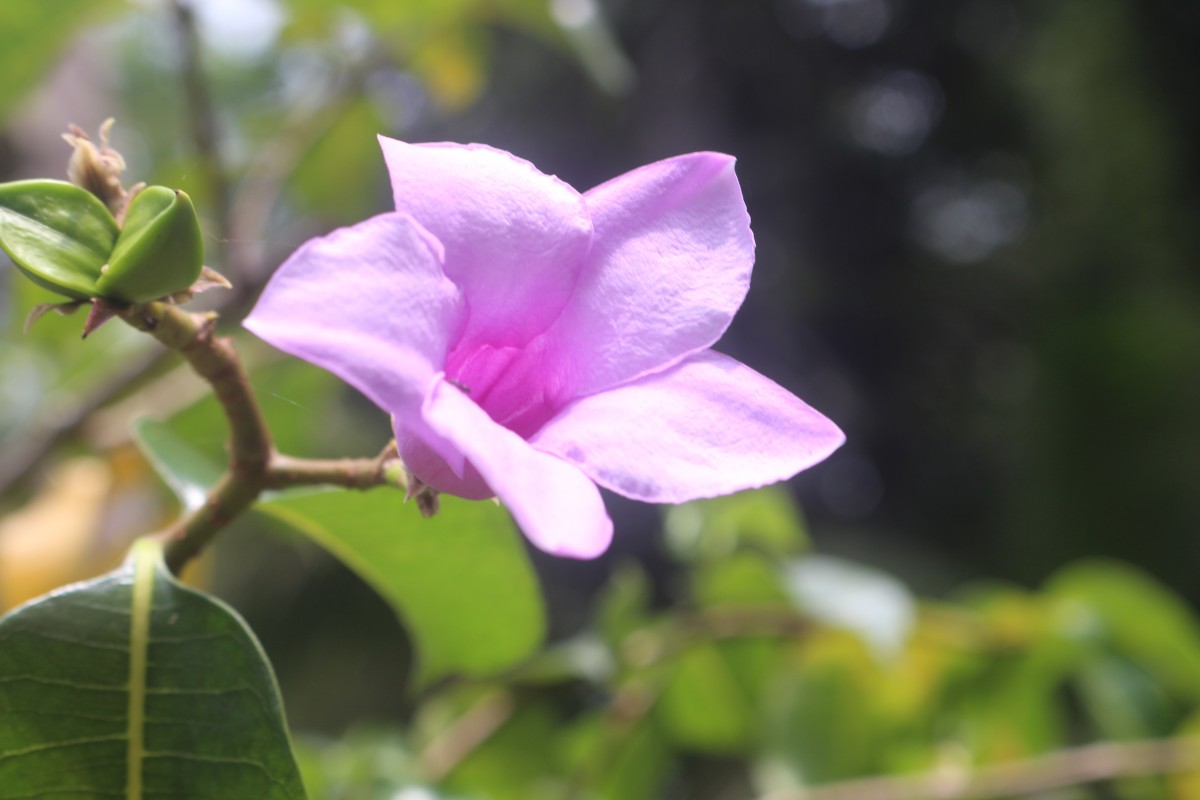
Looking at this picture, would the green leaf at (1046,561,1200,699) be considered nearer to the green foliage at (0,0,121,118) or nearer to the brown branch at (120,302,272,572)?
the brown branch at (120,302,272,572)

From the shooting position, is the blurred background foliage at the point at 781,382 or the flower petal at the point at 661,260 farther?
the blurred background foliage at the point at 781,382

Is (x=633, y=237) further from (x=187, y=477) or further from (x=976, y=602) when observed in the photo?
(x=976, y=602)

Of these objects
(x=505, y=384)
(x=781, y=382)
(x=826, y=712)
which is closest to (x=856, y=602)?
(x=826, y=712)

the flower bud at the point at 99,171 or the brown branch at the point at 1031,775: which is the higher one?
the flower bud at the point at 99,171

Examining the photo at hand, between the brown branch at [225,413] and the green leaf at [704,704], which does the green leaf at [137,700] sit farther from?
the green leaf at [704,704]

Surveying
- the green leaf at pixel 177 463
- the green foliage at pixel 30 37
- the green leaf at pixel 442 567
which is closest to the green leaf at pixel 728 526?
the green leaf at pixel 442 567

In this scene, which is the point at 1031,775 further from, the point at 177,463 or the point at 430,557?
the point at 177,463

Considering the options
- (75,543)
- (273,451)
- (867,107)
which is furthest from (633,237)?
(867,107)
